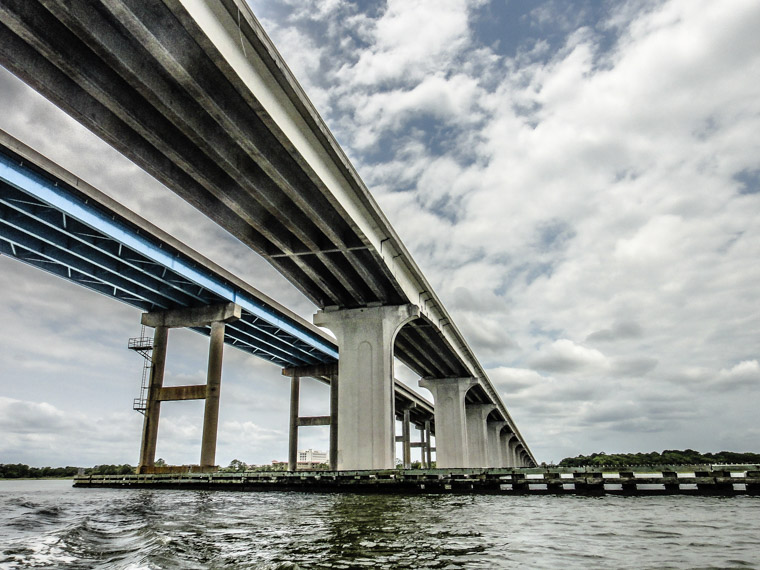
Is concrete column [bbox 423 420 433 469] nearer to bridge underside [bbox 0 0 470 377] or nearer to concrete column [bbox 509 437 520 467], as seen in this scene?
concrete column [bbox 509 437 520 467]

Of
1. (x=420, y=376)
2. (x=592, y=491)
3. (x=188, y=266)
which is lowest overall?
(x=592, y=491)

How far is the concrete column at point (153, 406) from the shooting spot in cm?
4041

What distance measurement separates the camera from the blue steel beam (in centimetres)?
2772

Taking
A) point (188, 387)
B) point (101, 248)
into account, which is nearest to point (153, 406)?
point (188, 387)

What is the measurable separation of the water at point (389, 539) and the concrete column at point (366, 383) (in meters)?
14.5

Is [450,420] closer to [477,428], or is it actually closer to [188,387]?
[477,428]

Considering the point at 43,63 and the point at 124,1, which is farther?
the point at 43,63

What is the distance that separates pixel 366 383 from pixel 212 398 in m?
14.7

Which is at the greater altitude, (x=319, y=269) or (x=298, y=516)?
(x=319, y=269)

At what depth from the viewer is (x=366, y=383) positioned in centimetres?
3175

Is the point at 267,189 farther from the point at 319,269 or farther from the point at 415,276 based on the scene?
the point at 415,276

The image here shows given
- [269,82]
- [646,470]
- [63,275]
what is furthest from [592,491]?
[63,275]

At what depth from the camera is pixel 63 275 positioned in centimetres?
3669

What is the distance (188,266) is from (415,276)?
642 inches
